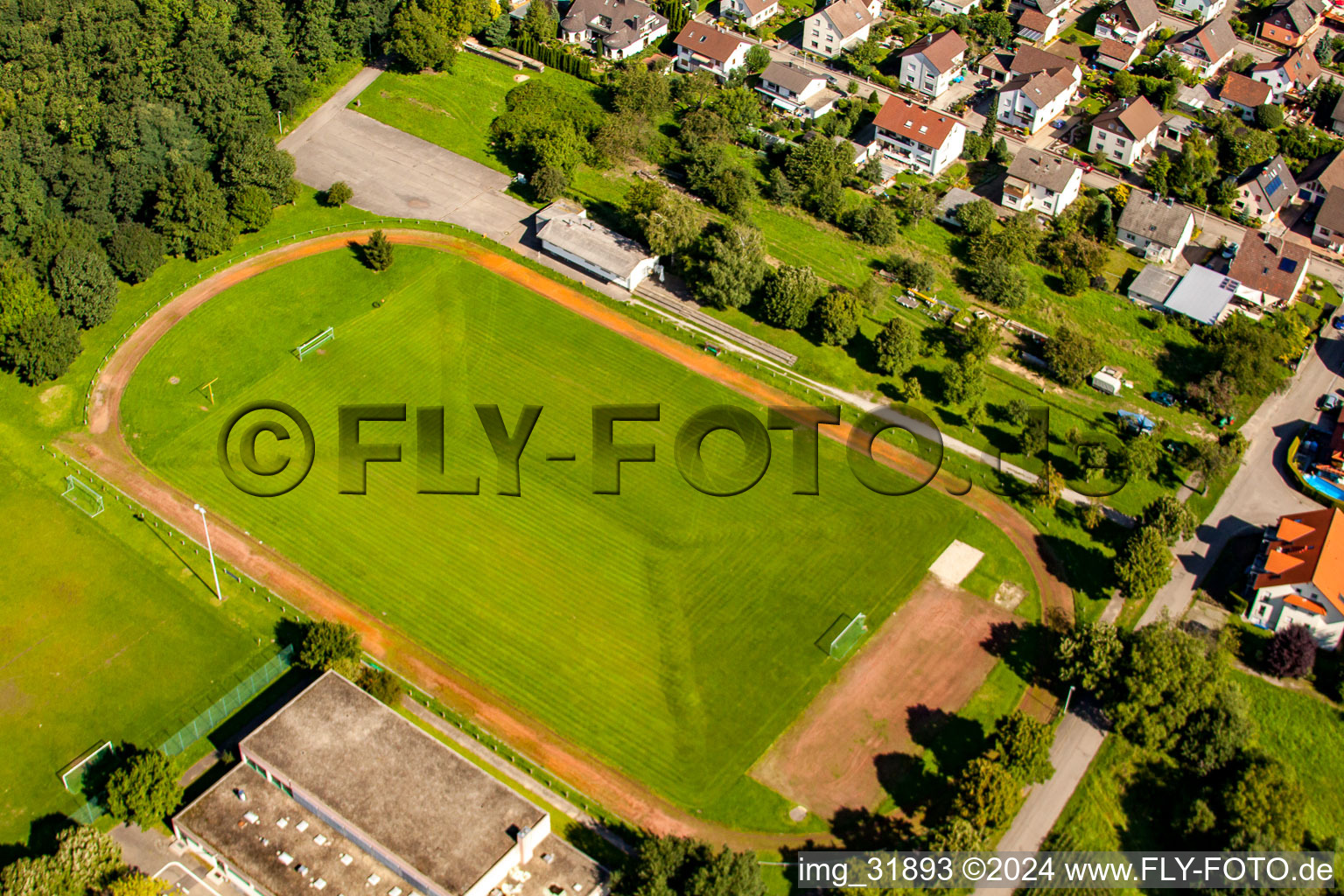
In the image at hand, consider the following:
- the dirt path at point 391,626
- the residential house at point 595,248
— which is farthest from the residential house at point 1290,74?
the residential house at point 595,248

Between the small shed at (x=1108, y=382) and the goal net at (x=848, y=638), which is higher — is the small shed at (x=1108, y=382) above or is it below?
above

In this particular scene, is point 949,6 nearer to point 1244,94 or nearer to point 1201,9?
point 1201,9

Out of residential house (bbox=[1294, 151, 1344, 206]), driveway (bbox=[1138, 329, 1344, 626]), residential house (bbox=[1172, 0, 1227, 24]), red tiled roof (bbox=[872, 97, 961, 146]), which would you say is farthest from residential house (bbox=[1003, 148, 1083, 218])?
residential house (bbox=[1172, 0, 1227, 24])

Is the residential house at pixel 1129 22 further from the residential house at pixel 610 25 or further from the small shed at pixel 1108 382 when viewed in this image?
the small shed at pixel 1108 382

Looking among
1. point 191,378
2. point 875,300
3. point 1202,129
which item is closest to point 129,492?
point 191,378

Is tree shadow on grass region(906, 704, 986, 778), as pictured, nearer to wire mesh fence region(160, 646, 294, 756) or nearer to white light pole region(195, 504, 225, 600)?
wire mesh fence region(160, 646, 294, 756)

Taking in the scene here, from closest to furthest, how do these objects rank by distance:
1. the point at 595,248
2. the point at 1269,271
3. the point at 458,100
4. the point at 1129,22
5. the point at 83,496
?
the point at 83,496
the point at 1269,271
the point at 595,248
the point at 458,100
the point at 1129,22

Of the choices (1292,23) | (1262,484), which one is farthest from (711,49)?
(1262,484)
